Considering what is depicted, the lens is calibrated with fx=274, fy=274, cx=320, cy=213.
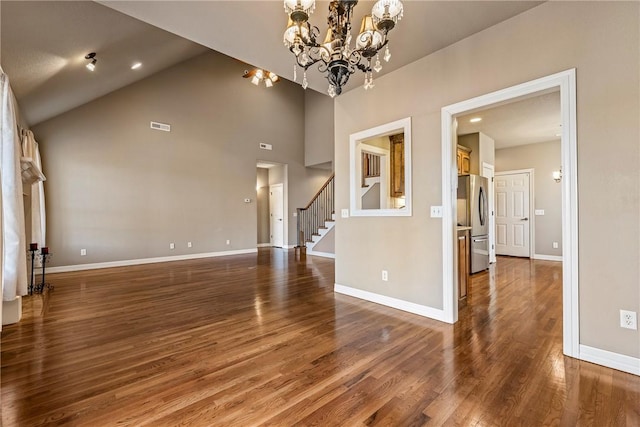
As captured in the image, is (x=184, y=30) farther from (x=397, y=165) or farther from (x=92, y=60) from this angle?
(x=397, y=165)

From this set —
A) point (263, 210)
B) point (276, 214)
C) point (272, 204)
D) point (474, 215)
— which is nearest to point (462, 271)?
point (474, 215)

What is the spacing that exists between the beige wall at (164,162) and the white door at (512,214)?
593cm

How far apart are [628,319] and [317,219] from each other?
21.1 feet

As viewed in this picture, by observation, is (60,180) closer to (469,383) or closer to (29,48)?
(29,48)

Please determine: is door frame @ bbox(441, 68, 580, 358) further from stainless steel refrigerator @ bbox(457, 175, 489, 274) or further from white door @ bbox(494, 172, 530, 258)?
white door @ bbox(494, 172, 530, 258)

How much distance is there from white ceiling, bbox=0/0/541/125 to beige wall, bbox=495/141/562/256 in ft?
18.3

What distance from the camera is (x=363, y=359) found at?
206 centimetres

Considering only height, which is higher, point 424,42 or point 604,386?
point 424,42

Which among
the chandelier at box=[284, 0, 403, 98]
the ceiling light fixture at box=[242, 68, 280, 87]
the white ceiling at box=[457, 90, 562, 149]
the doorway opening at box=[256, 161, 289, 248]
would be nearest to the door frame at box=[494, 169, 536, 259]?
the white ceiling at box=[457, 90, 562, 149]

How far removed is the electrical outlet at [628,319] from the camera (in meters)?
1.84

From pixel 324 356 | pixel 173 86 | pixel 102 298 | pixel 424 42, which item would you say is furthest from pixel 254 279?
pixel 173 86

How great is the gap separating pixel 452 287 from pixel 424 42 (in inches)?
95.0

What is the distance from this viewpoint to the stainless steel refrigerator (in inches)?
197

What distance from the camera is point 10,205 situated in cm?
265
